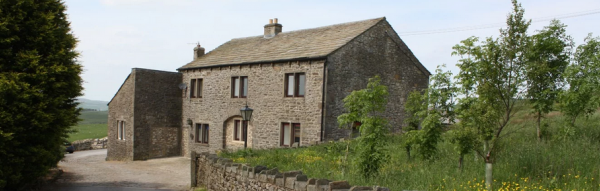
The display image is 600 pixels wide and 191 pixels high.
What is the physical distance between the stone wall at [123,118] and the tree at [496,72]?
68.0ft

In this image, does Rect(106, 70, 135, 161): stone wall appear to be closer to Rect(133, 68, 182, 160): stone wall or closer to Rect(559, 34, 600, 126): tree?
Rect(133, 68, 182, 160): stone wall

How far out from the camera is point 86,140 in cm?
3997

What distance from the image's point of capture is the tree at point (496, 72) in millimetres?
8781

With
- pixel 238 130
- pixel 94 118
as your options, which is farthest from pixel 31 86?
pixel 94 118

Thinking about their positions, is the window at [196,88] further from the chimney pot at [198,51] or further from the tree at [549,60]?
the tree at [549,60]

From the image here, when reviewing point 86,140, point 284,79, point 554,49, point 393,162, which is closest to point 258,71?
point 284,79

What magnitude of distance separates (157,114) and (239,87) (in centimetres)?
655


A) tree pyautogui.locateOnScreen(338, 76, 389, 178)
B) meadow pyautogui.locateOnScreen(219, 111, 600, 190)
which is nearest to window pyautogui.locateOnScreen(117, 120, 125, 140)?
meadow pyautogui.locateOnScreen(219, 111, 600, 190)

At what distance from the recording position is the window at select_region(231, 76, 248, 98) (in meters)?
22.8

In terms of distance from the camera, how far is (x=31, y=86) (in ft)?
43.4

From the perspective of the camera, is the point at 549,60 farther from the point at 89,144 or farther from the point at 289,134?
the point at 89,144

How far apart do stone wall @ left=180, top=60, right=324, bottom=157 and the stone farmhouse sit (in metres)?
0.05

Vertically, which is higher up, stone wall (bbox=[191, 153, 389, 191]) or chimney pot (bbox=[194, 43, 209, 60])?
chimney pot (bbox=[194, 43, 209, 60])

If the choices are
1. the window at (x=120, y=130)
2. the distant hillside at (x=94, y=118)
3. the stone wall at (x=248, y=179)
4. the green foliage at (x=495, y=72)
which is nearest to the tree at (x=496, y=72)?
the green foliage at (x=495, y=72)
